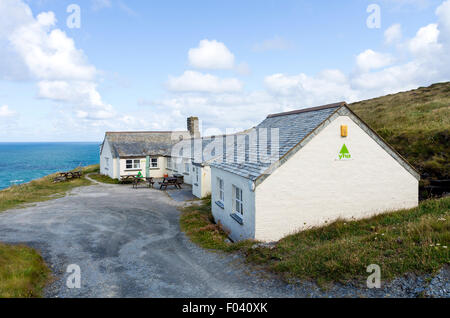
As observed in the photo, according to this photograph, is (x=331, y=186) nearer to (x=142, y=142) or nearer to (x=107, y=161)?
(x=142, y=142)

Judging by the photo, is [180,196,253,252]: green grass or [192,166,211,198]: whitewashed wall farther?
[192,166,211,198]: whitewashed wall

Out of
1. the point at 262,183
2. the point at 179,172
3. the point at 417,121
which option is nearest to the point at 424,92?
the point at 417,121

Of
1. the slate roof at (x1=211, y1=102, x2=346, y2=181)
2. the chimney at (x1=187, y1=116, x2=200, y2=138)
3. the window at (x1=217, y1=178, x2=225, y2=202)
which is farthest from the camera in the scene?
the chimney at (x1=187, y1=116, x2=200, y2=138)

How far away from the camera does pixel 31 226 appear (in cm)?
1493

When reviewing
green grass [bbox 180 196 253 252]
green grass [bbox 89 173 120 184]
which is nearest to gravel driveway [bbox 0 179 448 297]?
green grass [bbox 180 196 253 252]

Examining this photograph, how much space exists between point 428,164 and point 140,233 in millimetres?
15755

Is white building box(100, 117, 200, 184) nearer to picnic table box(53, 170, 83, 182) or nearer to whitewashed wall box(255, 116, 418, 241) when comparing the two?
picnic table box(53, 170, 83, 182)

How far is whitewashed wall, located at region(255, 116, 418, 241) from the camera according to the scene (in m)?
11.2

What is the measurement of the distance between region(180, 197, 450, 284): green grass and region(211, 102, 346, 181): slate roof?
9.28ft

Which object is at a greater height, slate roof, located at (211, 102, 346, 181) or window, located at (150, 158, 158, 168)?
slate roof, located at (211, 102, 346, 181)

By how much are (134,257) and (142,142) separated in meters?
26.8

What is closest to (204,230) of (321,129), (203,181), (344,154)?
(321,129)

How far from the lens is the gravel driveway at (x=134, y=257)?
7410 mm

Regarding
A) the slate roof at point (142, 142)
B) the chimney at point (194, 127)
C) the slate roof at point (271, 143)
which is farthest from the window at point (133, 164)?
the slate roof at point (271, 143)
